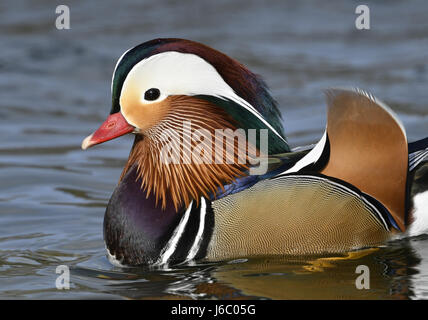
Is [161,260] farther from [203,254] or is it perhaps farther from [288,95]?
[288,95]

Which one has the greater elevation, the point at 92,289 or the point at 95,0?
the point at 95,0

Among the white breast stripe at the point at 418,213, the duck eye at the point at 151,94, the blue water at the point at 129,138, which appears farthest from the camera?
the white breast stripe at the point at 418,213

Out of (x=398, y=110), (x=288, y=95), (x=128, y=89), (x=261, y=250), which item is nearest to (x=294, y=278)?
(x=261, y=250)

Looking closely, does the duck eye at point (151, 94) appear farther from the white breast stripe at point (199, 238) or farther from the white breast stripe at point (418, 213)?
the white breast stripe at point (418, 213)

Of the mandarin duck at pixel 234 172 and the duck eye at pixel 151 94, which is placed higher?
the duck eye at pixel 151 94

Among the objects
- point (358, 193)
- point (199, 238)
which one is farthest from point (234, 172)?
point (358, 193)

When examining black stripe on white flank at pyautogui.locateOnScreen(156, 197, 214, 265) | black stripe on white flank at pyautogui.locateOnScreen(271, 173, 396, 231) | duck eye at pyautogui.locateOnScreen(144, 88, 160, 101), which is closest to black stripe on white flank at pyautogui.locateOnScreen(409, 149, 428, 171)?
black stripe on white flank at pyautogui.locateOnScreen(271, 173, 396, 231)

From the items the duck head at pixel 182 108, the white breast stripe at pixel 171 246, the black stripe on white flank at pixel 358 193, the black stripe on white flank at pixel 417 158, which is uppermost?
the duck head at pixel 182 108

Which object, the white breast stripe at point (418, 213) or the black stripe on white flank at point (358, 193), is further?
the white breast stripe at point (418, 213)

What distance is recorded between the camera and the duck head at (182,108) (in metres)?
4.37

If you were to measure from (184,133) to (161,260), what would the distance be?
0.66 m

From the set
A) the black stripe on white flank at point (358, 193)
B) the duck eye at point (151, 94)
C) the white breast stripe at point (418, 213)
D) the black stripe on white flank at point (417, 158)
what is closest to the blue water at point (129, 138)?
the white breast stripe at point (418, 213)

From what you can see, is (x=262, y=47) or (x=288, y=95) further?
(x=262, y=47)
